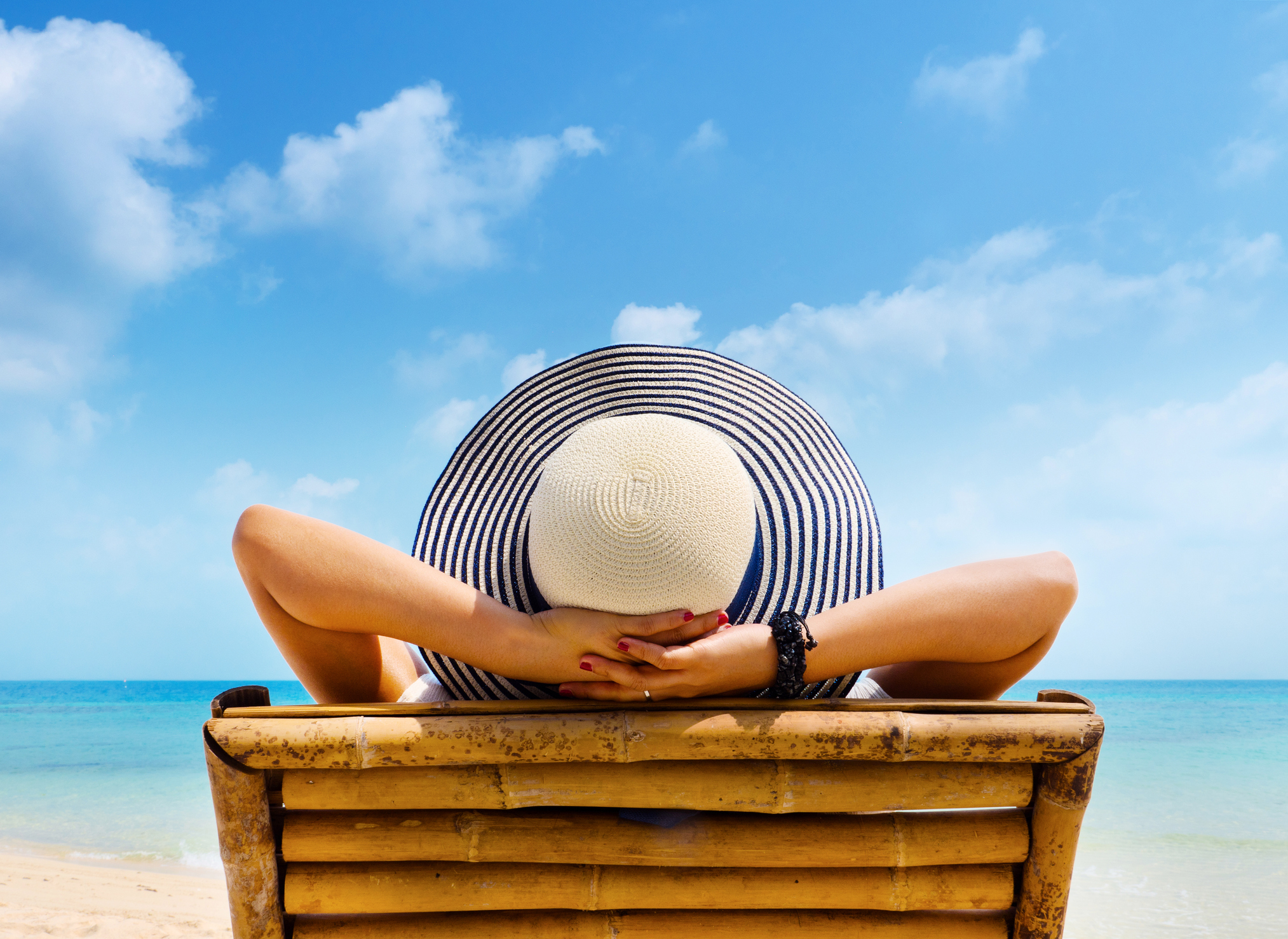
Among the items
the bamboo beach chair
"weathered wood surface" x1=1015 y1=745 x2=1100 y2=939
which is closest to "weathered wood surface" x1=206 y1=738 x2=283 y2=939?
the bamboo beach chair

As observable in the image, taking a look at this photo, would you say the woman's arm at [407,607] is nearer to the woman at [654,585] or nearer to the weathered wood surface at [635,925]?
the woman at [654,585]

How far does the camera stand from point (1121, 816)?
252 inches

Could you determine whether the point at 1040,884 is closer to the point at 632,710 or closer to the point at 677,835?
the point at 677,835

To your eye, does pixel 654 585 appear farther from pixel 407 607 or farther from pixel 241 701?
pixel 241 701

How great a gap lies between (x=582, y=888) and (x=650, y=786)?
0.24 m

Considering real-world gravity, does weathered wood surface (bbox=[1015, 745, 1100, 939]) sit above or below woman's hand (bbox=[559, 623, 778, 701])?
below

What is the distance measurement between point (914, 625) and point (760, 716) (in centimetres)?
32

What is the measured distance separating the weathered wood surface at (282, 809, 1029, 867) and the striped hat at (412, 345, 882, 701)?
22 centimetres

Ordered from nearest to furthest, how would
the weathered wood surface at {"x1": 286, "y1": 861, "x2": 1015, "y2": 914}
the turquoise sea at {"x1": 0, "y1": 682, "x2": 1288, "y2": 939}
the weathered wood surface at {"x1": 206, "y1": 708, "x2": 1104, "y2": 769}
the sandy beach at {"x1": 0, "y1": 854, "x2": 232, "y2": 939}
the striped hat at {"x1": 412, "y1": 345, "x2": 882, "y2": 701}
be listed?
the weathered wood surface at {"x1": 206, "y1": 708, "x2": 1104, "y2": 769}
the weathered wood surface at {"x1": 286, "y1": 861, "x2": 1015, "y2": 914}
the striped hat at {"x1": 412, "y1": 345, "x2": 882, "y2": 701}
the sandy beach at {"x1": 0, "y1": 854, "x2": 232, "y2": 939}
the turquoise sea at {"x1": 0, "y1": 682, "x2": 1288, "y2": 939}

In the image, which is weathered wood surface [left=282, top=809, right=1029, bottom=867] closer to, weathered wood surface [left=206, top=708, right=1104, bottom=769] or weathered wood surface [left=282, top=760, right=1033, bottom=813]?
weathered wood surface [left=282, top=760, right=1033, bottom=813]

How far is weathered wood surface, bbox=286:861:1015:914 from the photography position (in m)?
1.24

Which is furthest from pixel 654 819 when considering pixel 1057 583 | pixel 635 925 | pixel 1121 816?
pixel 1121 816

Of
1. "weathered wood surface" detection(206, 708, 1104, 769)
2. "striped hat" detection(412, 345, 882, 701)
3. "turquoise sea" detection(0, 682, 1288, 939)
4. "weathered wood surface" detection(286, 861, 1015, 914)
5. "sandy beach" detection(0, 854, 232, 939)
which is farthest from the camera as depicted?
"turquoise sea" detection(0, 682, 1288, 939)

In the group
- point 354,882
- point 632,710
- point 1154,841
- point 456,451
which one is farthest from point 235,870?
point 1154,841
